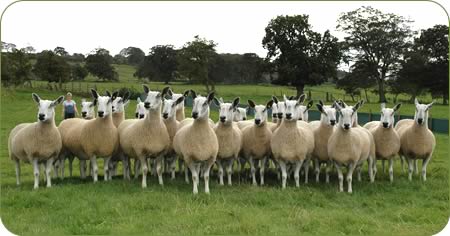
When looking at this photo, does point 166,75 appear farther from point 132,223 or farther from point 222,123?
point 132,223

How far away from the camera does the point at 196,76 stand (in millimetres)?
31891

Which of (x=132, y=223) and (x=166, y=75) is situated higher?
(x=166, y=75)

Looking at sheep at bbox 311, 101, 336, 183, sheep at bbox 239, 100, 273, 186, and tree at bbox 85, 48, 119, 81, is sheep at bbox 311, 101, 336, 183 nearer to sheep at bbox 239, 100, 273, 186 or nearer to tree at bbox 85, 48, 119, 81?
sheep at bbox 239, 100, 273, 186

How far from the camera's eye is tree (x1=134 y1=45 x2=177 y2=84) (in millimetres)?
28016

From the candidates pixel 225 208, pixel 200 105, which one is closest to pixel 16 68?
pixel 200 105

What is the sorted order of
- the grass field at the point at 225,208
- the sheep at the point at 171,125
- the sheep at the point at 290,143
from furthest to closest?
the sheep at the point at 171,125 < the sheep at the point at 290,143 < the grass field at the point at 225,208

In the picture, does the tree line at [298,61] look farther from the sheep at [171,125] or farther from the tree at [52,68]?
the sheep at [171,125]

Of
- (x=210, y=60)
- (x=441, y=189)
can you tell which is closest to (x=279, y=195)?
(x=441, y=189)

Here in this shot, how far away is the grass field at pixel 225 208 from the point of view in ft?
29.6

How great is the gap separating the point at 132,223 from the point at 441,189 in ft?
27.4

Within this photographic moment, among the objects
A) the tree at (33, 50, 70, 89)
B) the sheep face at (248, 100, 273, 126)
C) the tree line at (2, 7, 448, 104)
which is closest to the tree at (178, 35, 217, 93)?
the tree line at (2, 7, 448, 104)

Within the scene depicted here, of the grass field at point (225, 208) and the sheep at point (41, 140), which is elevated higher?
the sheep at point (41, 140)

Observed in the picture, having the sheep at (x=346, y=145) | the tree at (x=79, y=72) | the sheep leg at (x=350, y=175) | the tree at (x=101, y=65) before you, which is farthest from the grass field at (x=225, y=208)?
the tree at (x=79, y=72)

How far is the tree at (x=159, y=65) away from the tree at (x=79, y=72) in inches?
338
